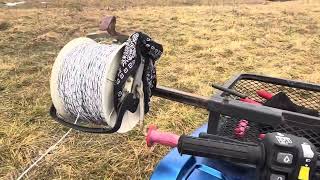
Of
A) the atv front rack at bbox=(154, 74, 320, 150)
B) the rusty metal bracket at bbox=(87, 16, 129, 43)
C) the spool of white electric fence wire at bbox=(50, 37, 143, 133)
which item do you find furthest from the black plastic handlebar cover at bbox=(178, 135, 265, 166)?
the rusty metal bracket at bbox=(87, 16, 129, 43)

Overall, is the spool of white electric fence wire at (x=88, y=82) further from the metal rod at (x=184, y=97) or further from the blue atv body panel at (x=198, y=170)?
the blue atv body panel at (x=198, y=170)

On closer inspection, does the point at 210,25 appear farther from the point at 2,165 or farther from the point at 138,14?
the point at 2,165

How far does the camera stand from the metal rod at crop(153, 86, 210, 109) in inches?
67.0

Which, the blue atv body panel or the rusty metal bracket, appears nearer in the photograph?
the blue atv body panel

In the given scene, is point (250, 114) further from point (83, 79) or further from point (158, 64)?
point (158, 64)

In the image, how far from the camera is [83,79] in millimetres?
1842

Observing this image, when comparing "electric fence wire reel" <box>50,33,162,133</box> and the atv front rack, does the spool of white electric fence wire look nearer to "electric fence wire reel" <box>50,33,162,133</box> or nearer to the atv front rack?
"electric fence wire reel" <box>50,33,162,133</box>

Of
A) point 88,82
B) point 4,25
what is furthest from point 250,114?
point 4,25

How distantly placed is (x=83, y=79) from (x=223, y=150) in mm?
815

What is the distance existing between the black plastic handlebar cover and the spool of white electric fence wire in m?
0.52

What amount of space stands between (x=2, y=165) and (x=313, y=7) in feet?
33.6

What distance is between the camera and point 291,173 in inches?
45.9

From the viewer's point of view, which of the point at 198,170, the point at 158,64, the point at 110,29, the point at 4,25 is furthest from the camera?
the point at 4,25

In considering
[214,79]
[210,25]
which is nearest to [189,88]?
[214,79]
